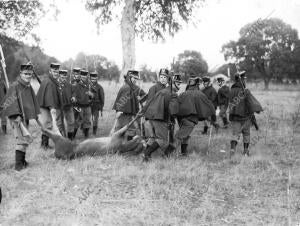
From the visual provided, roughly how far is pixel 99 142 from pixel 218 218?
430 cm

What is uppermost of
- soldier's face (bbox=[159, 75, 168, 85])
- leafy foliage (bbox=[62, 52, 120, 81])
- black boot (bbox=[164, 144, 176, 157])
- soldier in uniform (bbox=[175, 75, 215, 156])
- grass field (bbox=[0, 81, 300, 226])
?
leafy foliage (bbox=[62, 52, 120, 81])

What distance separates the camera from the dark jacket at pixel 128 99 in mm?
10688

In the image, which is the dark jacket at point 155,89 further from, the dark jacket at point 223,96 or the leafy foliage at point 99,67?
the leafy foliage at point 99,67

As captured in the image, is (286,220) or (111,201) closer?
(286,220)

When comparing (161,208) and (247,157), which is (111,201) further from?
(247,157)

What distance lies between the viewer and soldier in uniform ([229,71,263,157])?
9.98m

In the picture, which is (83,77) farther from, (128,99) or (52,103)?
(128,99)

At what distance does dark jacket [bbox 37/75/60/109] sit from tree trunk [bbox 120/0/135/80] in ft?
15.4

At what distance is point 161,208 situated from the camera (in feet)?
20.3

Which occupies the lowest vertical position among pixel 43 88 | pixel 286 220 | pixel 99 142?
pixel 286 220

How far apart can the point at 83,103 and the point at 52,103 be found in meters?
2.10

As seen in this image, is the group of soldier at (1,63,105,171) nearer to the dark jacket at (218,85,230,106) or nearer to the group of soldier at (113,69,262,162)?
the group of soldier at (113,69,262,162)

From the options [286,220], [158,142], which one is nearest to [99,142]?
[158,142]

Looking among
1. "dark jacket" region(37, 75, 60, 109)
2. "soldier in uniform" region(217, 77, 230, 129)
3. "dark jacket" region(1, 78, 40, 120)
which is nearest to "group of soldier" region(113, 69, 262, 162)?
"dark jacket" region(37, 75, 60, 109)
